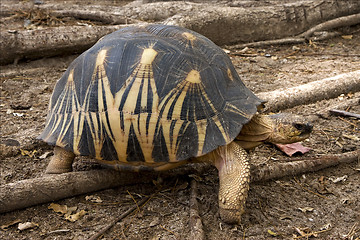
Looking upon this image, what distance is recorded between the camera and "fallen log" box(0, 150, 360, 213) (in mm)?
2678

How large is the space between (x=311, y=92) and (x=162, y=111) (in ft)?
8.51

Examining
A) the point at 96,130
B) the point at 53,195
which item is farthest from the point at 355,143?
the point at 53,195

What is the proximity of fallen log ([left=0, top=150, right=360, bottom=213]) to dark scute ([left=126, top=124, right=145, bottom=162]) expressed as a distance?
0.37m

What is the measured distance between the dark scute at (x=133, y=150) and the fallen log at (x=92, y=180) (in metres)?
0.37

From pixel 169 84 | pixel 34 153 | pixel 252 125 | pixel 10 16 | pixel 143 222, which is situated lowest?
pixel 143 222

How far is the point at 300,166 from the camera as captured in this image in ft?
10.3

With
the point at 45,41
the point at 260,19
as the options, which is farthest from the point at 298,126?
the point at 260,19

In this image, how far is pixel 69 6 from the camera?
23.0 feet

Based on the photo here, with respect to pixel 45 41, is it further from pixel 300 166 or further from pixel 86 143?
pixel 300 166

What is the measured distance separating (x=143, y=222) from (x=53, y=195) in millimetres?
731

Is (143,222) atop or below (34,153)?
below

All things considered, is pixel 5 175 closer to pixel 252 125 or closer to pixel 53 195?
pixel 53 195

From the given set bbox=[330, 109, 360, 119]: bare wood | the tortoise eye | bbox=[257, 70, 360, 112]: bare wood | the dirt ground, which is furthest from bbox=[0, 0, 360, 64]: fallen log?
the tortoise eye

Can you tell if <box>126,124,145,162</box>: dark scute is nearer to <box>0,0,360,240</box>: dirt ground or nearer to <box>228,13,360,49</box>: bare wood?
<box>0,0,360,240</box>: dirt ground
